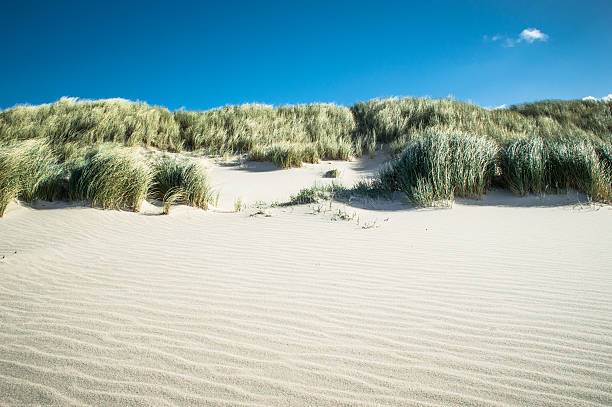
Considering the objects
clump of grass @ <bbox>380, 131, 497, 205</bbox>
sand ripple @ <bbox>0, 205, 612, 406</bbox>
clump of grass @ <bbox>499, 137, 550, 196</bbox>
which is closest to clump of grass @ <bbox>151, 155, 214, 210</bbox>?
sand ripple @ <bbox>0, 205, 612, 406</bbox>

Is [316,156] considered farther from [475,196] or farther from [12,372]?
[12,372]

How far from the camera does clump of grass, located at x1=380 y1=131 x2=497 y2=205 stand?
6.06 metres

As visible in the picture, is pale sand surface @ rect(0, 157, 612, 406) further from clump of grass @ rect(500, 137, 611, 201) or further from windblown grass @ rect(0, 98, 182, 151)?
windblown grass @ rect(0, 98, 182, 151)

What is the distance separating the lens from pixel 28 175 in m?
5.37

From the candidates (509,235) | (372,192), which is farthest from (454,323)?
(372,192)

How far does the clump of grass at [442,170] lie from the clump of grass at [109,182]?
4929 millimetres

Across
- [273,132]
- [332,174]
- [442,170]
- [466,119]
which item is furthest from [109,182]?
[466,119]

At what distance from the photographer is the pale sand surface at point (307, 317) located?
5.32ft

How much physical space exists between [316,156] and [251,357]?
30.6 ft

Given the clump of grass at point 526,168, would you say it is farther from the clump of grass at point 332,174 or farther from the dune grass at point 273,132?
the dune grass at point 273,132

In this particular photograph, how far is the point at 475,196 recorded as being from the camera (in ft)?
21.0

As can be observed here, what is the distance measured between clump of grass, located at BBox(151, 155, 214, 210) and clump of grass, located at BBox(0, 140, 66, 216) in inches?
63.6

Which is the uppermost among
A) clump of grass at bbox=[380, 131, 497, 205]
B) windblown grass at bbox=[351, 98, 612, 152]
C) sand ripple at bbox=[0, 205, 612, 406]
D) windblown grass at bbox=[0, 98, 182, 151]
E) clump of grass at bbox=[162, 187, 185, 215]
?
windblown grass at bbox=[351, 98, 612, 152]

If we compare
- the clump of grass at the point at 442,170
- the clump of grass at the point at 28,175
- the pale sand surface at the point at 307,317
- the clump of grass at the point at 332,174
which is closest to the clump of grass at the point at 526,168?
the clump of grass at the point at 442,170
